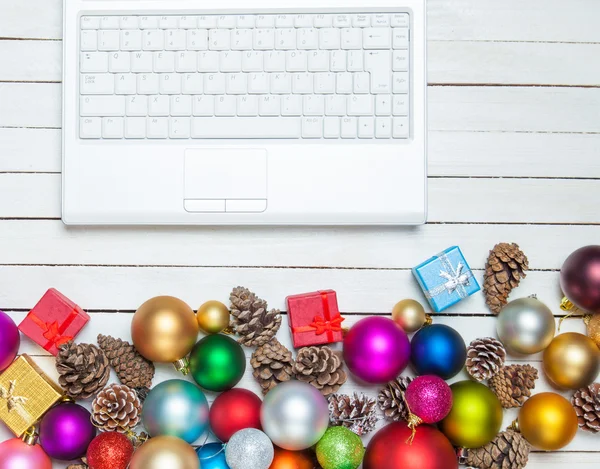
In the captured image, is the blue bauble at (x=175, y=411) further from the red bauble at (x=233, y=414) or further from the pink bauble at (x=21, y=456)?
the pink bauble at (x=21, y=456)

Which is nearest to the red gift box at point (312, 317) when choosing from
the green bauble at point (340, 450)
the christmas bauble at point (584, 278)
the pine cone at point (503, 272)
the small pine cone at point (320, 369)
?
the small pine cone at point (320, 369)

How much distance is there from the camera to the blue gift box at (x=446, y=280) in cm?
80

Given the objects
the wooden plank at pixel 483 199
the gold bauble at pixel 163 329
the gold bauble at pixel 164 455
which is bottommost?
the gold bauble at pixel 164 455

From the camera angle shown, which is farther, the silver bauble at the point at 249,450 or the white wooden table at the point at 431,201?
the white wooden table at the point at 431,201

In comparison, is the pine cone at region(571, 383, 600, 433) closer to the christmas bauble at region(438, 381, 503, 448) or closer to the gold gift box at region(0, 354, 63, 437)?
the christmas bauble at region(438, 381, 503, 448)

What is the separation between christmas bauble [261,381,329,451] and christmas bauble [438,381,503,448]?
175 millimetres

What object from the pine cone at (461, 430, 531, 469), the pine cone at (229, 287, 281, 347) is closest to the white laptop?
the pine cone at (229, 287, 281, 347)

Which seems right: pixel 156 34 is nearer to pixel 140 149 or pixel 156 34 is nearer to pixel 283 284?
pixel 140 149

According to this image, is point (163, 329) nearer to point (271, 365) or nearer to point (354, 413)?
point (271, 365)

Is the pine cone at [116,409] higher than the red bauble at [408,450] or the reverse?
higher

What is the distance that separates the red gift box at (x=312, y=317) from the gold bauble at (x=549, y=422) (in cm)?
28

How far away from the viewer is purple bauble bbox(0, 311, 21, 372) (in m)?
0.77

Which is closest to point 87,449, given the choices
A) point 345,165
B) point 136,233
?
point 136,233

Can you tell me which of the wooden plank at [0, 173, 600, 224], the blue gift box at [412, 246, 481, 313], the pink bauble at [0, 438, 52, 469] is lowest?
the pink bauble at [0, 438, 52, 469]
